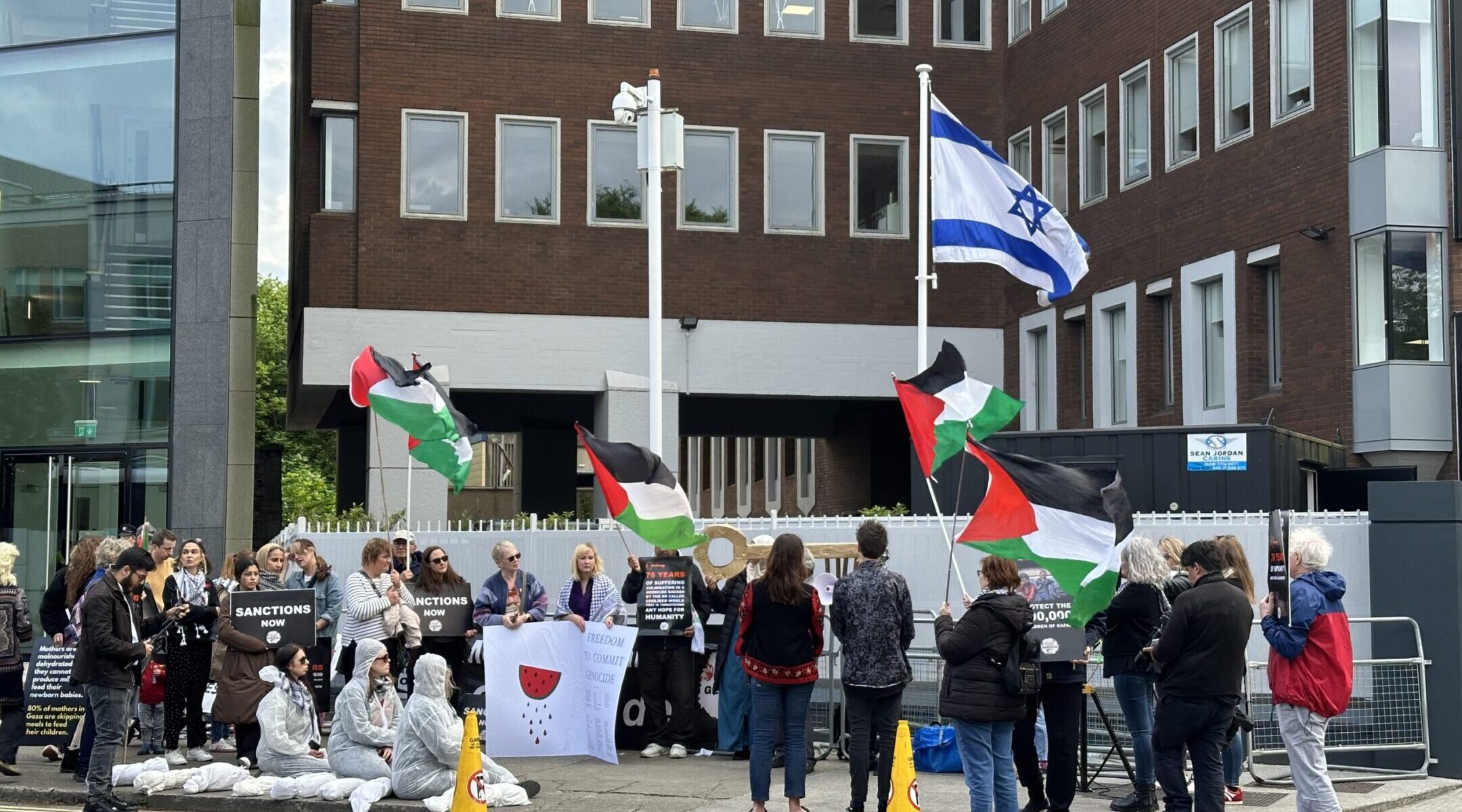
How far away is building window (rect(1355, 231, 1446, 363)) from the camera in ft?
71.6

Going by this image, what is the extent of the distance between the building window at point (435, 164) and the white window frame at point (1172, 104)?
11171mm

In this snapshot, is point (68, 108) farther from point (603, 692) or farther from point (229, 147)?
point (603, 692)

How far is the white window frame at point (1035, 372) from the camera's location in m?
29.6

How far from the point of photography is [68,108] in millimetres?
26797

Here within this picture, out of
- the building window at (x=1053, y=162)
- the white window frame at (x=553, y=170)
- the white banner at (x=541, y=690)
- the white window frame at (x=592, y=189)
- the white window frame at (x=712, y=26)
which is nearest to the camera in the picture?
the white banner at (x=541, y=690)

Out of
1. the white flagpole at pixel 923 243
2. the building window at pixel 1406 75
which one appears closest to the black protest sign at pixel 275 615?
the white flagpole at pixel 923 243

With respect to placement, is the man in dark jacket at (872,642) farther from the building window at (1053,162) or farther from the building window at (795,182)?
the building window at (1053,162)

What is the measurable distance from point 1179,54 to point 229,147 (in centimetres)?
1459

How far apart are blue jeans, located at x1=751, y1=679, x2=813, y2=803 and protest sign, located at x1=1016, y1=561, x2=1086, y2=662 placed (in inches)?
63.4

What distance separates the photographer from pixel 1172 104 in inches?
1044

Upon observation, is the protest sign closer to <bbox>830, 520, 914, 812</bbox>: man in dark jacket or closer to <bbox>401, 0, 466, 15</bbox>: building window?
<bbox>830, 520, 914, 812</bbox>: man in dark jacket

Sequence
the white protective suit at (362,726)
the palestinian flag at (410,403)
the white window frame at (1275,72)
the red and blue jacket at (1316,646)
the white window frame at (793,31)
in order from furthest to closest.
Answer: the white window frame at (793,31) → the white window frame at (1275,72) → the palestinian flag at (410,403) → the white protective suit at (362,726) → the red and blue jacket at (1316,646)

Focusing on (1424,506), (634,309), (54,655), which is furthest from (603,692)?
(634,309)

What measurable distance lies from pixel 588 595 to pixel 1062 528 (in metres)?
5.14
